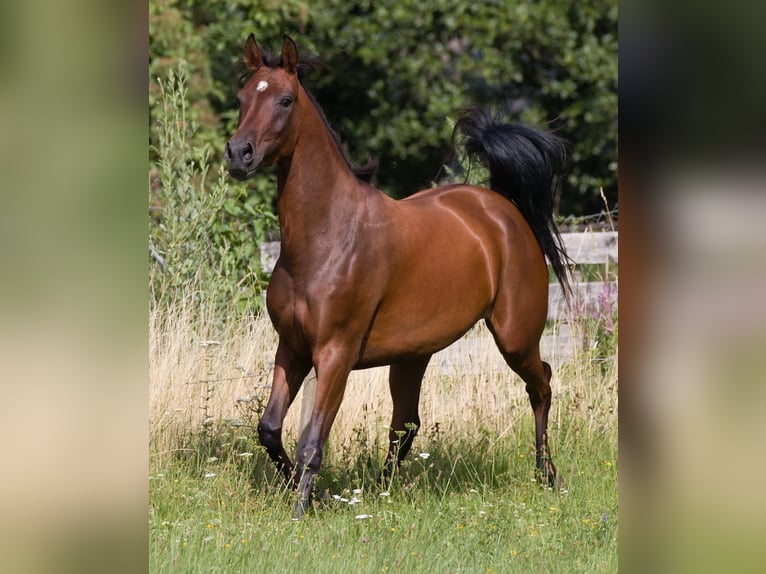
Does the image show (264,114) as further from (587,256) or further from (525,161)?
(587,256)

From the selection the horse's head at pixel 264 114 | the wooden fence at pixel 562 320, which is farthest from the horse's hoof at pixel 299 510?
the wooden fence at pixel 562 320

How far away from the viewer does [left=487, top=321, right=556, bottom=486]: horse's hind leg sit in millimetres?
5102

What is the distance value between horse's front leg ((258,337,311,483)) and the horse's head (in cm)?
97

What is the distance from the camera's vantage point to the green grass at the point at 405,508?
11.9 feet

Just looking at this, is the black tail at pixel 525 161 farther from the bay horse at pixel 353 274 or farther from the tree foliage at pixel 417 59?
the tree foliage at pixel 417 59

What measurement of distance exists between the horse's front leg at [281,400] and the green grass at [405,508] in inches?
7.1

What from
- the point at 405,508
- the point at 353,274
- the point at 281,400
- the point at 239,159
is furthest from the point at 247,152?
the point at 405,508

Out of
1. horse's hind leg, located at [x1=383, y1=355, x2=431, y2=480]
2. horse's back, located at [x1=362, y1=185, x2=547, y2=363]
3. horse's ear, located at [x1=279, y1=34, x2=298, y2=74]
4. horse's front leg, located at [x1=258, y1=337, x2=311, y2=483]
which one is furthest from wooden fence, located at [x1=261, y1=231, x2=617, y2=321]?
horse's ear, located at [x1=279, y1=34, x2=298, y2=74]

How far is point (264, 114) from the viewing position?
13.0 feet

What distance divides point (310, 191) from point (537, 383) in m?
1.92

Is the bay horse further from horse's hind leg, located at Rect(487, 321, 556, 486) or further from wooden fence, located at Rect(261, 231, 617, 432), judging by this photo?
wooden fence, located at Rect(261, 231, 617, 432)
